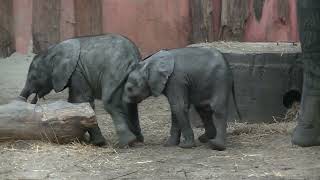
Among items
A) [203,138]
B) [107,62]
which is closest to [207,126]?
[203,138]

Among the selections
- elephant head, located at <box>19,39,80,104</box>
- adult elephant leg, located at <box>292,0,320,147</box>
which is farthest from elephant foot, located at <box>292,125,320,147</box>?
elephant head, located at <box>19,39,80,104</box>

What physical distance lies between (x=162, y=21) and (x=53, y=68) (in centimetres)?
296

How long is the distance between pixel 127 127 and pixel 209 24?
3.03 meters

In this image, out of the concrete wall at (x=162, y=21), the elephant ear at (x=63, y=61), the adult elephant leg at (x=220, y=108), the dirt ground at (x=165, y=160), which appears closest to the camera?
the dirt ground at (x=165, y=160)

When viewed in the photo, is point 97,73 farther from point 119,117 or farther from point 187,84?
point 187,84

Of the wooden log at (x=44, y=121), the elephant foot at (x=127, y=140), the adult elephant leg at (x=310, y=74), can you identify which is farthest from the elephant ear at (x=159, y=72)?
the adult elephant leg at (x=310, y=74)

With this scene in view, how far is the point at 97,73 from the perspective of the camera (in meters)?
5.95

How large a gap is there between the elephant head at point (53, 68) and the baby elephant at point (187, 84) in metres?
0.50

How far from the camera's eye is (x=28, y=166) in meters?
5.09

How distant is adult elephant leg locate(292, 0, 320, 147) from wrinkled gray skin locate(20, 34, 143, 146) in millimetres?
1282

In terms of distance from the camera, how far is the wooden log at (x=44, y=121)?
562 cm

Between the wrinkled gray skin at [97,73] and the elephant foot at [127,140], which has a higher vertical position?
the wrinkled gray skin at [97,73]

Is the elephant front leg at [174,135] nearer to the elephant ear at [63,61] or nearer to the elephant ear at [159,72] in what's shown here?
the elephant ear at [159,72]

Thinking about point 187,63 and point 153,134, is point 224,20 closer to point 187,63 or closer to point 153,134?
point 153,134
